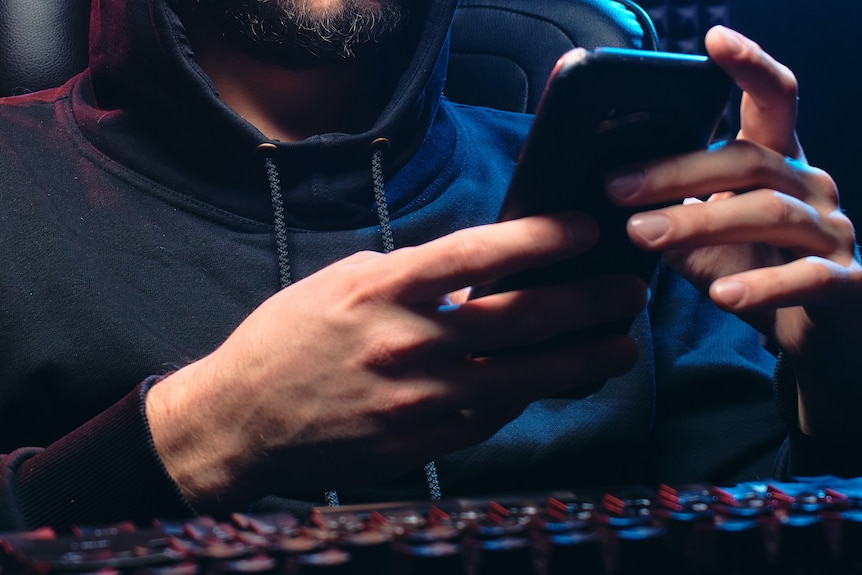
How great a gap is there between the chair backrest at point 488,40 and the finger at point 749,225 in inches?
20.7

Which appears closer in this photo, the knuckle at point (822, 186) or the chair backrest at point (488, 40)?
the knuckle at point (822, 186)

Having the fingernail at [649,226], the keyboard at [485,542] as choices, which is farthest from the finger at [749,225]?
the keyboard at [485,542]

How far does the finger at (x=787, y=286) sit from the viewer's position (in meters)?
0.55

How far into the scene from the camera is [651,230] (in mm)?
502

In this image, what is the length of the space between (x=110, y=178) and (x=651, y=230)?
568 mm

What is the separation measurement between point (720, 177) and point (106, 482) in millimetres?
455

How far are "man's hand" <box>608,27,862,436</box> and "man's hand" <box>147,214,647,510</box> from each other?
2.2 inches

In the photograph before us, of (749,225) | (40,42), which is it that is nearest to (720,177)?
(749,225)

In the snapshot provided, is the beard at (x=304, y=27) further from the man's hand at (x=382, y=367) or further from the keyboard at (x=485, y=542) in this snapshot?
the keyboard at (x=485, y=542)

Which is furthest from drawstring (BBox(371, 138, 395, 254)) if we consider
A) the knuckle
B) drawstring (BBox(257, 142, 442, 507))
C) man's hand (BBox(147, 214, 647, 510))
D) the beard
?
the knuckle

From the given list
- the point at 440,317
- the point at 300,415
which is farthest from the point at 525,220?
the point at 300,415

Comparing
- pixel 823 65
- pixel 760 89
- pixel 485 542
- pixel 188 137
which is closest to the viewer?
pixel 485 542

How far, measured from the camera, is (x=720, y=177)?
20.8 inches

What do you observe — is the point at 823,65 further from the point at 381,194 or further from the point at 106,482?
the point at 106,482
